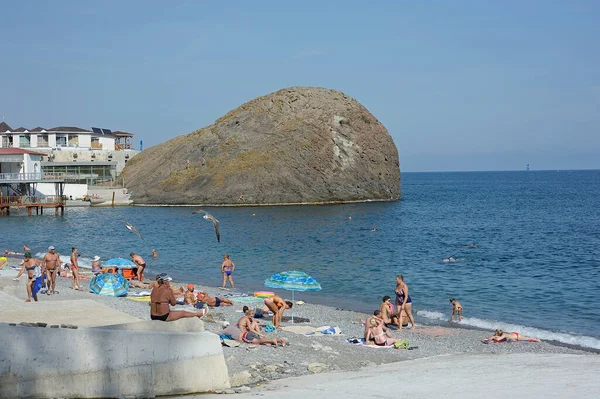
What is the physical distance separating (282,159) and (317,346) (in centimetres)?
6798

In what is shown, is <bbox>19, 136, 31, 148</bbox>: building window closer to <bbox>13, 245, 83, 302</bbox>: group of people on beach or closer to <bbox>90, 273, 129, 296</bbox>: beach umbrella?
<bbox>13, 245, 83, 302</bbox>: group of people on beach

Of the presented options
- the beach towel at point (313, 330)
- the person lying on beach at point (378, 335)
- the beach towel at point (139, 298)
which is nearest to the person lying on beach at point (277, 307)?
the beach towel at point (313, 330)

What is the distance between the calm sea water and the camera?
87.0ft

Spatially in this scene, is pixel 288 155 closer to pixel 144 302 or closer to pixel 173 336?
pixel 144 302

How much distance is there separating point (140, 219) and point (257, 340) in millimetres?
52179

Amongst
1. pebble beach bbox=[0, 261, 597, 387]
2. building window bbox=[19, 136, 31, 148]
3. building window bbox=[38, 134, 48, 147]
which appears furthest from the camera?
building window bbox=[38, 134, 48, 147]

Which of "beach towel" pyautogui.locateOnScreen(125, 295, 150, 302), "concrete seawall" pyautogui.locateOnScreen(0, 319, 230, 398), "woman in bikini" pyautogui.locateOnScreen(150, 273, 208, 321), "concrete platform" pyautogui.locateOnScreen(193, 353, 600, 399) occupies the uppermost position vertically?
"woman in bikini" pyautogui.locateOnScreen(150, 273, 208, 321)

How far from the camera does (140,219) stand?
6656 centimetres

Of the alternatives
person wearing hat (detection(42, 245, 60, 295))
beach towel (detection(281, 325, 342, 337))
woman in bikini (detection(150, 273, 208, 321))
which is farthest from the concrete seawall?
person wearing hat (detection(42, 245, 60, 295))

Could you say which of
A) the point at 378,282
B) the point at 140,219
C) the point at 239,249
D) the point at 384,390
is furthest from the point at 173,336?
the point at 140,219

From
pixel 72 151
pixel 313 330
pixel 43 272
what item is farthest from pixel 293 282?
pixel 72 151

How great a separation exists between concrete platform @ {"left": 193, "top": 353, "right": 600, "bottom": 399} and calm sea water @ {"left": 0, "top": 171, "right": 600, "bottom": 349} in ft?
19.3

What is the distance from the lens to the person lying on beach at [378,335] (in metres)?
18.1

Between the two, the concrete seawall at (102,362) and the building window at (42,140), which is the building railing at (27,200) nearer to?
the building window at (42,140)
